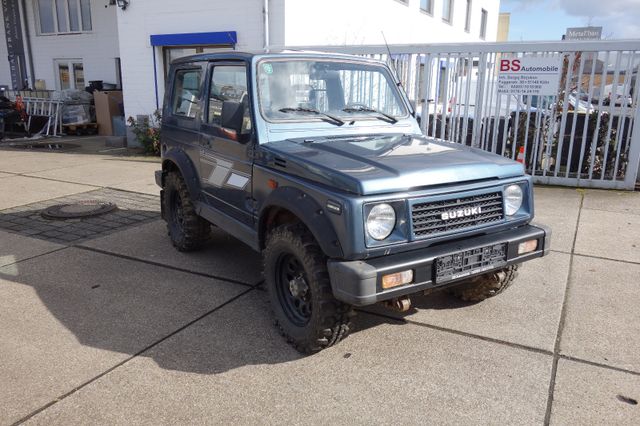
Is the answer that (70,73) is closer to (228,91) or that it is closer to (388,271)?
(228,91)

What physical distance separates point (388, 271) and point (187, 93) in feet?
9.93

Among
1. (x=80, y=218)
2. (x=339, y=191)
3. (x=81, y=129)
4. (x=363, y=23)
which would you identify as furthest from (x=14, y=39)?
(x=339, y=191)

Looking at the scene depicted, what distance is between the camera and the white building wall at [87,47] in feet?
53.3

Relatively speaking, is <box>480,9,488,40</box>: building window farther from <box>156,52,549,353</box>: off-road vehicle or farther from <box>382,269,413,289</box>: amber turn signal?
<box>382,269,413,289</box>: amber turn signal

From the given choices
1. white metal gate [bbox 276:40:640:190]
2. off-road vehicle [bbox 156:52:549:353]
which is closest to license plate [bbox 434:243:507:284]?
off-road vehicle [bbox 156:52:549:353]

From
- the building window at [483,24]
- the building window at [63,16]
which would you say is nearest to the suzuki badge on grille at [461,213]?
the building window at [63,16]

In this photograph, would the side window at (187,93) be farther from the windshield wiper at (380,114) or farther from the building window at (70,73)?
the building window at (70,73)

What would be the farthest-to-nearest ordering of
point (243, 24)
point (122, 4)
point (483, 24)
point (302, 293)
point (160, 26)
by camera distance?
point (483, 24), point (122, 4), point (160, 26), point (243, 24), point (302, 293)

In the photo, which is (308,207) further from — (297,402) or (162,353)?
(162,353)

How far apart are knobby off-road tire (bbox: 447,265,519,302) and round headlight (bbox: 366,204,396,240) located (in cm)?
125

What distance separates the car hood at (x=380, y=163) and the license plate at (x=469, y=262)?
44 centimetres

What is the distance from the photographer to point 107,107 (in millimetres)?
14758

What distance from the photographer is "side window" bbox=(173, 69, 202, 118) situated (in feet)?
15.4

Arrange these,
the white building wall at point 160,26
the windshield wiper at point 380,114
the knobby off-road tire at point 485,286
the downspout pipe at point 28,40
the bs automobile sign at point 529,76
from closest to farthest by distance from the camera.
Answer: the knobby off-road tire at point 485,286 → the windshield wiper at point 380,114 → the bs automobile sign at point 529,76 → the white building wall at point 160,26 → the downspout pipe at point 28,40
